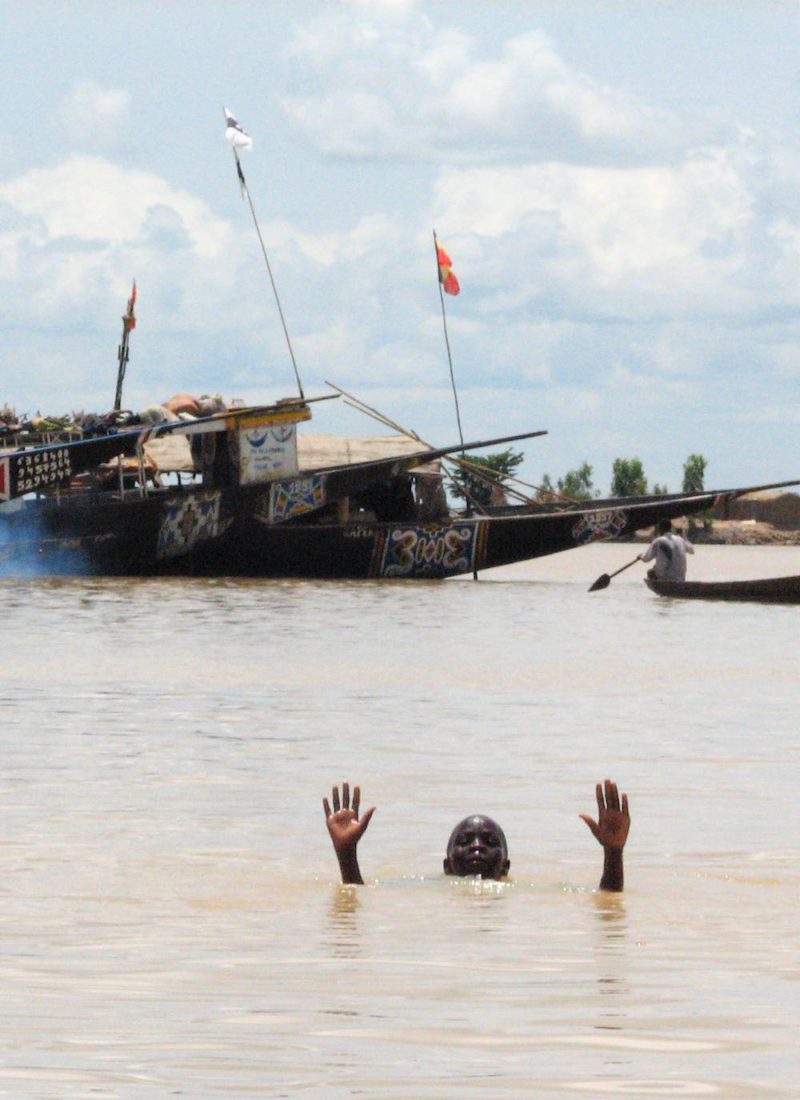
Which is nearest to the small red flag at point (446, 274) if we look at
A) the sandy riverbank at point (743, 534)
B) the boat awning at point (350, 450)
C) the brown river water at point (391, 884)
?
the boat awning at point (350, 450)

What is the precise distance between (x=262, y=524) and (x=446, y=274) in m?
5.67

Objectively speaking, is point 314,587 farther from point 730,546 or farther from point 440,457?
point 730,546

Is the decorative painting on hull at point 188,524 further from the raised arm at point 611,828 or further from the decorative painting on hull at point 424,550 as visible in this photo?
the raised arm at point 611,828

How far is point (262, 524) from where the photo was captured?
32.4 m

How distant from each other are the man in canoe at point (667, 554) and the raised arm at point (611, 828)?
65.5 feet

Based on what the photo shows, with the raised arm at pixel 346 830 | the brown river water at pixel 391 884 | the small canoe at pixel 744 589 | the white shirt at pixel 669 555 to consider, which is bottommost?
the brown river water at pixel 391 884

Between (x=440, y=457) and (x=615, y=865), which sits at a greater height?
(x=440, y=457)

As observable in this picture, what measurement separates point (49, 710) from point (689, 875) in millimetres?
6618

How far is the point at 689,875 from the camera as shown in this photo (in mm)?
7824

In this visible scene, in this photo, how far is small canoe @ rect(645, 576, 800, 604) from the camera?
2688 centimetres

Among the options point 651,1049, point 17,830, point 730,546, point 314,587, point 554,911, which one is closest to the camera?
point 651,1049

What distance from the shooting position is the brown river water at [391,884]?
4648 mm

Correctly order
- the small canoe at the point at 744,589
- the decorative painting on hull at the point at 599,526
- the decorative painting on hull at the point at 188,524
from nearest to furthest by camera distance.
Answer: the small canoe at the point at 744,589
the decorative painting on hull at the point at 599,526
the decorative painting on hull at the point at 188,524

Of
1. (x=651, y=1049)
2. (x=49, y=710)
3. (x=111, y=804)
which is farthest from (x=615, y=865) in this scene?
(x=49, y=710)
